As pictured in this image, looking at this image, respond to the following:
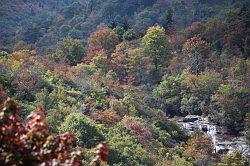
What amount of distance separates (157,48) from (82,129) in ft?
100

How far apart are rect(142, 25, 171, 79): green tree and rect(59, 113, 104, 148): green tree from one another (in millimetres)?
28908

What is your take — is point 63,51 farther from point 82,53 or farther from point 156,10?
point 156,10

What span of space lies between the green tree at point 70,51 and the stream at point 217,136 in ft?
62.6

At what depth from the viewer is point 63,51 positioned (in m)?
61.9

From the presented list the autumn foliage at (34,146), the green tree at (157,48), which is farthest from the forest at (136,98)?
the green tree at (157,48)

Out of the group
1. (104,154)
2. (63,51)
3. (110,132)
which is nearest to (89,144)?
(110,132)

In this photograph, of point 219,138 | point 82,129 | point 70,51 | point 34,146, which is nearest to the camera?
point 34,146

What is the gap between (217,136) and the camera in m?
44.1

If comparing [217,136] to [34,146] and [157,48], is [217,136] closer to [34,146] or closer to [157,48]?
[157,48]

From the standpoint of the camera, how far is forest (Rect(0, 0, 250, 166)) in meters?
19.6

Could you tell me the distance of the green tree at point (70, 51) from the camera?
203ft

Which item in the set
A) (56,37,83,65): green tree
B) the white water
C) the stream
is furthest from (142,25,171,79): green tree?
the white water

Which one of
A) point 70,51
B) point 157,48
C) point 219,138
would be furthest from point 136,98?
point 70,51

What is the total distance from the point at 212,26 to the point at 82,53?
16.3 metres
